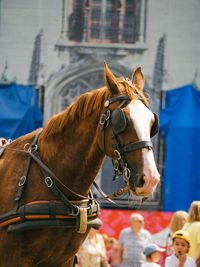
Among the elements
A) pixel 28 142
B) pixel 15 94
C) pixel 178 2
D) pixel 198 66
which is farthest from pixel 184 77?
pixel 28 142

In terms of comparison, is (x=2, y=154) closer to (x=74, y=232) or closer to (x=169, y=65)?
(x=74, y=232)

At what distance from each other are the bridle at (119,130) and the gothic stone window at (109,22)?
871cm

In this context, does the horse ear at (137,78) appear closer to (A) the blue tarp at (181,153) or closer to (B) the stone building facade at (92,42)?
(A) the blue tarp at (181,153)

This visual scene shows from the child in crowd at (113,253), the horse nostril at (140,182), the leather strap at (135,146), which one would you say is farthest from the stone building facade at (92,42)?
the horse nostril at (140,182)

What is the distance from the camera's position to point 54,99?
1108cm

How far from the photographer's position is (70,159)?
3.08 meters

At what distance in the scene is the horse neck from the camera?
304cm

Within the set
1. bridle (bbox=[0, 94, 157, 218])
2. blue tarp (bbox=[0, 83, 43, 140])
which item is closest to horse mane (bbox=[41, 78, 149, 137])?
bridle (bbox=[0, 94, 157, 218])

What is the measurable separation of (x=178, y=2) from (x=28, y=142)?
29.7 ft

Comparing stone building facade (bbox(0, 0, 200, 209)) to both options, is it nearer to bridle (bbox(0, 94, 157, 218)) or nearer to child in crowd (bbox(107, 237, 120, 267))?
child in crowd (bbox(107, 237, 120, 267))

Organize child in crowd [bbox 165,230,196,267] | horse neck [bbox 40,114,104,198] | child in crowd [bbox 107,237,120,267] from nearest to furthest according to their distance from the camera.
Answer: horse neck [bbox 40,114,104,198], child in crowd [bbox 165,230,196,267], child in crowd [bbox 107,237,120,267]

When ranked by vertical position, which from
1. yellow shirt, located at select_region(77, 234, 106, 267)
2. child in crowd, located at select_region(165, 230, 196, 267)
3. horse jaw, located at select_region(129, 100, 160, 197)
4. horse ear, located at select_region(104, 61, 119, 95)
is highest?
horse ear, located at select_region(104, 61, 119, 95)

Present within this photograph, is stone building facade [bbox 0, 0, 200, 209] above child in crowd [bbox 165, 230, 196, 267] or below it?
above

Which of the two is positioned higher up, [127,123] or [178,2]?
[178,2]
